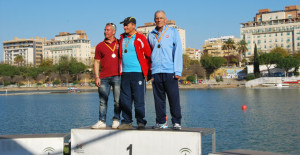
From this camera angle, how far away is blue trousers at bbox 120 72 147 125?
303 inches

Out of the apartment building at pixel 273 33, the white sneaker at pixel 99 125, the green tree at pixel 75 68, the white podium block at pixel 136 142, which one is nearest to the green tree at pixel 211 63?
the apartment building at pixel 273 33

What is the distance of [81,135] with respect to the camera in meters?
7.18

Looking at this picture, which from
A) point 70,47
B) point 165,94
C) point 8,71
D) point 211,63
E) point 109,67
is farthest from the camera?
point 70,47

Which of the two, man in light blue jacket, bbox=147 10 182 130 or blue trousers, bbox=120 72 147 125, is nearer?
man in light blue jacket, bbox=147 10 182 130

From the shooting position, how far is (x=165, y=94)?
24.7 ft

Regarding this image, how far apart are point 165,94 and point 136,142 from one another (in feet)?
4.15

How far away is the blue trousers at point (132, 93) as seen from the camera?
769 cm

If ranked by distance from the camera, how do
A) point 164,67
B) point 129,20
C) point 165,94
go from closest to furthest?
point 164,67
point 165,94
point 129,20

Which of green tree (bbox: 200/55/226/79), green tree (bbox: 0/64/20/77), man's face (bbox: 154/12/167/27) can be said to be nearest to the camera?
man's face (bbox: 154/12/167/27)

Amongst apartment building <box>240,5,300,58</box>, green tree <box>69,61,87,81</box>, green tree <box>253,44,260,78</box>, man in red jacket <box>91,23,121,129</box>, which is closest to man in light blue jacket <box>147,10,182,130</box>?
man in red jacket <box>91,23,121,129</box>

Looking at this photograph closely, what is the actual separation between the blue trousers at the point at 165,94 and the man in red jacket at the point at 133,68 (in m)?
0.33

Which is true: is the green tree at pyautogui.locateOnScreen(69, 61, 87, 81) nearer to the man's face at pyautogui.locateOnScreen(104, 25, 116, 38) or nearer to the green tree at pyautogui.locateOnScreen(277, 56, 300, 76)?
the green tree at pyautogui.locateOnScreen(277, 56, 300, 76)

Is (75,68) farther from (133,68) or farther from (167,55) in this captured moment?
(167,55)

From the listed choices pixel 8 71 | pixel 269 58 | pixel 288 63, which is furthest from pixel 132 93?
pixel 8 71
